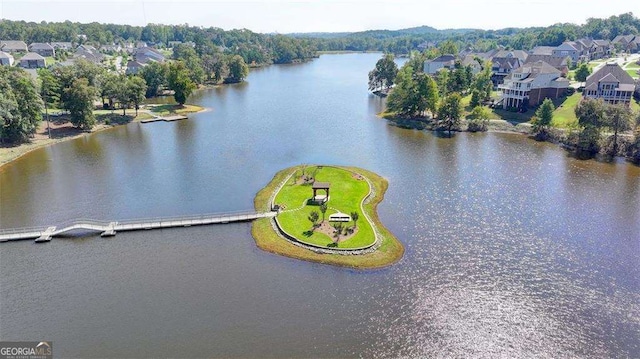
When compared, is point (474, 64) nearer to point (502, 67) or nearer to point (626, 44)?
point (502, 67)

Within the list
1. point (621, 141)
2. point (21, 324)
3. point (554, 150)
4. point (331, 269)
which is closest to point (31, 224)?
point (21, 324)

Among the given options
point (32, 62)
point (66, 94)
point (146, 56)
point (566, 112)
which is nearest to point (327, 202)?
point (66, 94)

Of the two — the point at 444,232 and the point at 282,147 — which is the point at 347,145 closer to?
the point at 282,147

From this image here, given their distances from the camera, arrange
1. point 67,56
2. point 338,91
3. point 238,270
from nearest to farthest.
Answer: point 238,270, point 338,91, point 67,56

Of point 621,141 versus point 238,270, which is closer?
point 238,270

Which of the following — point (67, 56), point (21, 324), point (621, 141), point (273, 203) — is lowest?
point (21, 324)

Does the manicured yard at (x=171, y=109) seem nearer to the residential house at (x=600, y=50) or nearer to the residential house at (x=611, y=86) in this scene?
the residential house at (x=611, y=86)

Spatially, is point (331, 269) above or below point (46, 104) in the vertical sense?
below
